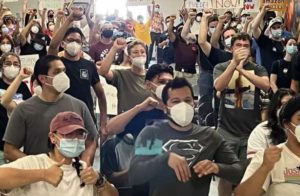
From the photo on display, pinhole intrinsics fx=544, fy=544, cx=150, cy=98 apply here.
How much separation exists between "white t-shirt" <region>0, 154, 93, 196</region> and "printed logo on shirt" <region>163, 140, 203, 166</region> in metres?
0.47

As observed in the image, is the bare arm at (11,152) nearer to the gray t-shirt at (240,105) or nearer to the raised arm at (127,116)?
the raised arm at (127,116)

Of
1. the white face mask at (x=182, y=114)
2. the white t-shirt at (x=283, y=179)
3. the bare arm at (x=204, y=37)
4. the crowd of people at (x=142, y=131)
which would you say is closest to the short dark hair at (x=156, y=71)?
the crowd of people at (x=142, y=131)

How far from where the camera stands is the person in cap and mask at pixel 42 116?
339 cm

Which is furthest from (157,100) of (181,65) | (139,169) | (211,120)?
(181,65)

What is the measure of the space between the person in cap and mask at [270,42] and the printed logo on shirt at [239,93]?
7.21 feet

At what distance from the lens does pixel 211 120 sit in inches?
246

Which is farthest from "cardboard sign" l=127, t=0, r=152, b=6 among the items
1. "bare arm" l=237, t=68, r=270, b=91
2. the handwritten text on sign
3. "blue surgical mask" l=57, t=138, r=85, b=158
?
"blue surgical mask" l=57, t=138, r=85, b=158

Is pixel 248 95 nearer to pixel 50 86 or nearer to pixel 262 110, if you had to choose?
pixel 262 110

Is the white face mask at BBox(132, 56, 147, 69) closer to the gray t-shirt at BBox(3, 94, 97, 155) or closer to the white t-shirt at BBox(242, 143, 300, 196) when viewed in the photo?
the gray t-shirt at BBox(3, 94, 97, 155)

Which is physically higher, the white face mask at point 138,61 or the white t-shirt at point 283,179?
the white face mask at point 138,61

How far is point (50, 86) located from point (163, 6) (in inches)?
632

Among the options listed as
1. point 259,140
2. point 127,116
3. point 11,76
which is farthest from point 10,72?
point 259,140

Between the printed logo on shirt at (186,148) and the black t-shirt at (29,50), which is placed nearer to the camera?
the printed logo on shirt at (186,148)

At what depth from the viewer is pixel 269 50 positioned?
6.59m
